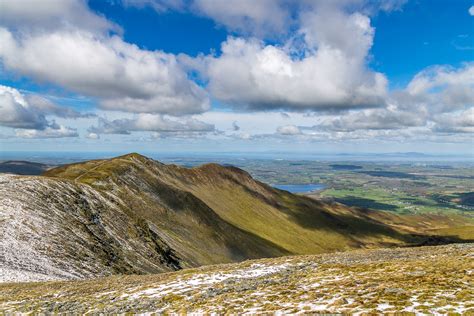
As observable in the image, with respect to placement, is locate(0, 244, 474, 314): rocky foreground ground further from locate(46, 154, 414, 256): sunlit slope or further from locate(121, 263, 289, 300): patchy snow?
locate(46, 154, 414, 256): sunlit slope

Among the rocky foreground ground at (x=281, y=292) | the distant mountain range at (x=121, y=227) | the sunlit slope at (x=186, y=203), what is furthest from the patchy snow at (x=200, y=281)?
the sunlit slope at (x=186, y=203)

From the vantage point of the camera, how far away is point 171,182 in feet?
496

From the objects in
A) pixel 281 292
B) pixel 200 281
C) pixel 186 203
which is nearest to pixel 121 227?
pixel 200 281

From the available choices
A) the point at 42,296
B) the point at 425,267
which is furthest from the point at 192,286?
the point at 425,267

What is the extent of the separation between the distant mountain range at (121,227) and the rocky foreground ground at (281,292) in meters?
13.8

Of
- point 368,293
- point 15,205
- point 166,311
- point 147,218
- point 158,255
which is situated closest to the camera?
point 368,293

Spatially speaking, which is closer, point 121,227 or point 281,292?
point 281,292

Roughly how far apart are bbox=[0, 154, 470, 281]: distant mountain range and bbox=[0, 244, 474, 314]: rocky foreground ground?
545 inches

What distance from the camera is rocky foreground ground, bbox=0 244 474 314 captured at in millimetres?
14555

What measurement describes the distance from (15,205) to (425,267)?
55.7m

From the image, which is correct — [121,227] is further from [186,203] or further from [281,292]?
[281,292]

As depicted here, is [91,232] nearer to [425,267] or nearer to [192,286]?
[192,286]

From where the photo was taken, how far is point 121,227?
71438 mm

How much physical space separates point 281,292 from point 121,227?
60931mm
